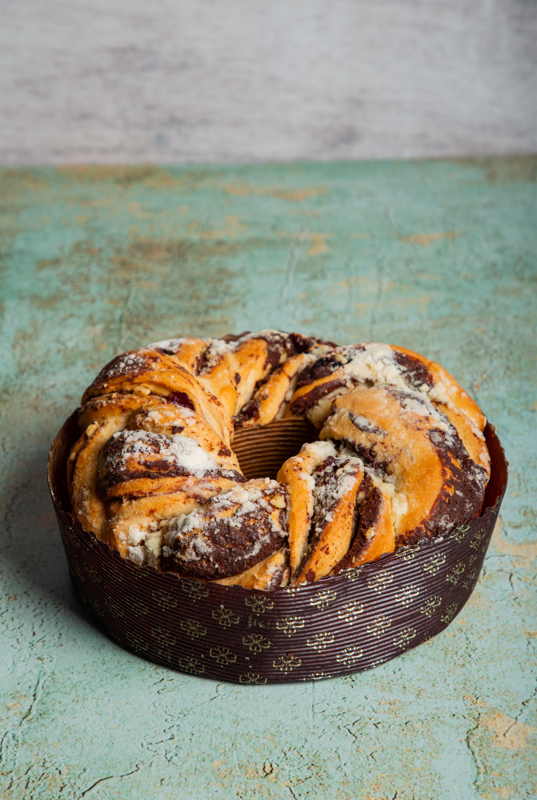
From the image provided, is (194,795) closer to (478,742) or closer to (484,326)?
(478,742)

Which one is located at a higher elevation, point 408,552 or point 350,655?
point 408,552

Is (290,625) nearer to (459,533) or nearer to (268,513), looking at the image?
(268,513)

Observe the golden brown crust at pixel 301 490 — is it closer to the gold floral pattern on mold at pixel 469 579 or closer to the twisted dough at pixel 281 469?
the twisted dough at pixel 281 469

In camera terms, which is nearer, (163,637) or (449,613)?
(163,637)

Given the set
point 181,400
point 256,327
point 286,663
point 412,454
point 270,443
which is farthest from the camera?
point 256,327

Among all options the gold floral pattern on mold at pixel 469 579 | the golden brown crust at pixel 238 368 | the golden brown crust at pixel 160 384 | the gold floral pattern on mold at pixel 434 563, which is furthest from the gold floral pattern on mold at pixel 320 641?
the golden brown crust at pixel 238 368

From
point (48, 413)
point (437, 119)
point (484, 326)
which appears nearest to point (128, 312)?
point (48, 413)

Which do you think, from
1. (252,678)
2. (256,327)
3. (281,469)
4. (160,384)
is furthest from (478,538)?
(256,327)
